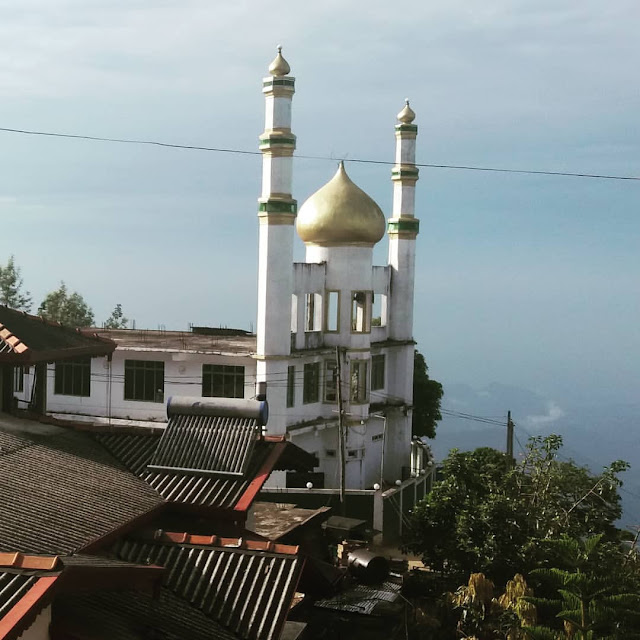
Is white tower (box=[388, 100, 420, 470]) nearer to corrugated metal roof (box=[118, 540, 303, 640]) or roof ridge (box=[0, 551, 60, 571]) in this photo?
corrugated metal roof (box=[118, 540, 303, 640])

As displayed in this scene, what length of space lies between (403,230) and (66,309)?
20075 millimetres

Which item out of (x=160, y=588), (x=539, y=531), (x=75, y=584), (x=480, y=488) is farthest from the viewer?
(x=480, y=488)

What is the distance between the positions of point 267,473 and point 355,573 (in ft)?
25.9

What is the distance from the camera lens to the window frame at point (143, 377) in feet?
111

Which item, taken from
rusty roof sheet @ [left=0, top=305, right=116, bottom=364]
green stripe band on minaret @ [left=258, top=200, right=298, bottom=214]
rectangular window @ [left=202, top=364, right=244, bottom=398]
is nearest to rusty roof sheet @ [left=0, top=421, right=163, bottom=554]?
rusty roof sheet @ [left=0, top=305, right=116, bottom=364]

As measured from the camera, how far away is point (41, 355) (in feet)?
49.2

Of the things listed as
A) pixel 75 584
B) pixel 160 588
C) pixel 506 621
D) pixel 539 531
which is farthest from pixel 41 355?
pixel 539 531

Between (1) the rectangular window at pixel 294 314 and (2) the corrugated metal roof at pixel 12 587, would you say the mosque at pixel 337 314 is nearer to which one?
(1) the rectangular window at pixel 294 314

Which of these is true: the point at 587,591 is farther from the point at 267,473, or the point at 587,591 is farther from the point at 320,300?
the point at 320,300

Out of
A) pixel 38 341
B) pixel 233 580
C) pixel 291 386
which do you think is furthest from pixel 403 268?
pixel 233 580

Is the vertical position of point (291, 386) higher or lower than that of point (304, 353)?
lower

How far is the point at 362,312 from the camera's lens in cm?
3516

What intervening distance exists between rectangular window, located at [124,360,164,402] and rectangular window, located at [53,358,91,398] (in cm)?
163

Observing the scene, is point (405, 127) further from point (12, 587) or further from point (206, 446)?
point (12, 587)
